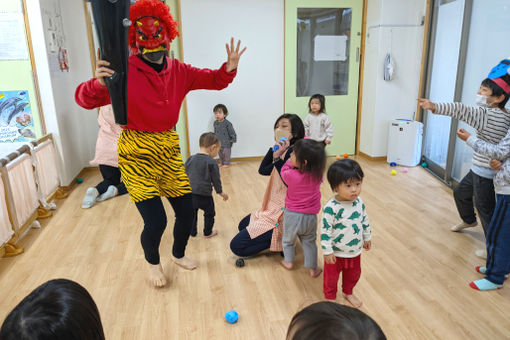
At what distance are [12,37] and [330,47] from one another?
3431 millimetres

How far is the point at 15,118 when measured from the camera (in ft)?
11.0

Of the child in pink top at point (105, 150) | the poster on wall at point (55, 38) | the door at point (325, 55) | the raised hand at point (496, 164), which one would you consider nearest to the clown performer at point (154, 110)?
the raised hand at point (496, 164)

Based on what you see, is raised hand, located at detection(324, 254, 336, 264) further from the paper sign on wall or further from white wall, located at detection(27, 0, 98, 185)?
the paper sign on wall

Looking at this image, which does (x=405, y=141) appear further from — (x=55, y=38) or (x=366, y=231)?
(x=55, y=38)

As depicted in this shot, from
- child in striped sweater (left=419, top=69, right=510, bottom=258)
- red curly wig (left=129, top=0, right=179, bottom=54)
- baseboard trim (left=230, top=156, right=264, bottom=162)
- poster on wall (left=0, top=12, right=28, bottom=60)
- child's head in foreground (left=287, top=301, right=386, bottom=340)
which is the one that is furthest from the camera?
baseboard trim (left=230, top=156, right=264, bottom=162)

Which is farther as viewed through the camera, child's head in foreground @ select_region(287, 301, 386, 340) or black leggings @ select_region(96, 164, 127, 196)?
black leggings @ select_region(96, 164, 127, 196)

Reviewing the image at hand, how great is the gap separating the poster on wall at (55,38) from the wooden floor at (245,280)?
1.47 metres

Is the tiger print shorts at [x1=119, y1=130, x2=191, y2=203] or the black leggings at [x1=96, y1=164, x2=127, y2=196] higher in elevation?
the tiger print shorts at [x1=119, y1=130, x2=191, y2=203]

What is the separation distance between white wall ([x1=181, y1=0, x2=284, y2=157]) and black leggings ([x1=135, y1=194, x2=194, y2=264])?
2.61 m

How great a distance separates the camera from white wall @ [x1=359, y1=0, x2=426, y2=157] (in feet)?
14.5

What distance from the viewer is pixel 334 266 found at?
6.22ft

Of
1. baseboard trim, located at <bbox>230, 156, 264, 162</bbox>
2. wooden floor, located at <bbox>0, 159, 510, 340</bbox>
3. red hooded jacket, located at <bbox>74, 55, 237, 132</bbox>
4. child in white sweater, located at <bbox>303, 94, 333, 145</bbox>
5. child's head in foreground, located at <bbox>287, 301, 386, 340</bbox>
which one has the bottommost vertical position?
wooden floor, located at <bbox>0, 159, 510, 340</bbox>

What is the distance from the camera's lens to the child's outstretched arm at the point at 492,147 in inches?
79.0

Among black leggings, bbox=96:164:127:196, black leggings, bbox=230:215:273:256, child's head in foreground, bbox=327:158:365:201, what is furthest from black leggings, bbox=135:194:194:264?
black leggings, bbox=96:164:127:196
